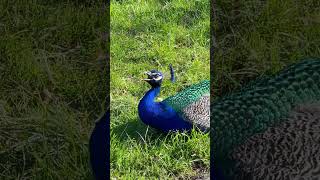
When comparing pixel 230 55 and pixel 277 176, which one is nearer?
pixel 277 176

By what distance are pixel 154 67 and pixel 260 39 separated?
0.34 metres

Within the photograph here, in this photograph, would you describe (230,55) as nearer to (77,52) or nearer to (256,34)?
(256,34)

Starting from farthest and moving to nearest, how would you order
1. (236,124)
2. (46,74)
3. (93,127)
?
(46,74) → (93,127) → (236,124)

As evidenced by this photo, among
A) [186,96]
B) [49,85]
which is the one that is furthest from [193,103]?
[49,85]

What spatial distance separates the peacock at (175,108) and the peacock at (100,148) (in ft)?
0.40

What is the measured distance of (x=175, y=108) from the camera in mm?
1732

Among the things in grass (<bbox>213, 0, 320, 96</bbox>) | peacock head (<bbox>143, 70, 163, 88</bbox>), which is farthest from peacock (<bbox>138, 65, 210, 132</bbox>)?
grass (<bbox>213, 0, 320, 96</bbox>)

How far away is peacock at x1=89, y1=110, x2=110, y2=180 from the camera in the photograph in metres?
1.75

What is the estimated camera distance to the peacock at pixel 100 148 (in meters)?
1.75

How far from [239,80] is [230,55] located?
80mm

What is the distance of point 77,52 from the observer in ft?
6.61

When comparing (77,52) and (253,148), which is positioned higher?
(77,52)

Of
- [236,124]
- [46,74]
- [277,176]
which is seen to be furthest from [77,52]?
[277,176]

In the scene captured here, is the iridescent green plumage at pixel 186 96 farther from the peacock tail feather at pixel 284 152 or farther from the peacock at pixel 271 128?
the peacock tail feather at pixel 284 152
